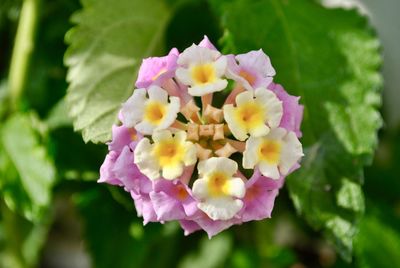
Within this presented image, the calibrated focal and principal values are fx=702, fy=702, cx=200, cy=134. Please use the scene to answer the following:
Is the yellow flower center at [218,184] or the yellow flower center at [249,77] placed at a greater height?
the yellow flower center at [249,77]

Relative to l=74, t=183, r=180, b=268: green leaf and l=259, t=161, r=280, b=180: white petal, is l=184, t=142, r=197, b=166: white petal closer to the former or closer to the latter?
l=259, t=161, r=280, b=180: white petal

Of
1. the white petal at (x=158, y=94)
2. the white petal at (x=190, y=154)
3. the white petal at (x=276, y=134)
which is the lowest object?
the white petal at (x=276, y=134)

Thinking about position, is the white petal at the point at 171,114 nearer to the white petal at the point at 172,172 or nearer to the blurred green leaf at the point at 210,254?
the white petal at the point at 172,172

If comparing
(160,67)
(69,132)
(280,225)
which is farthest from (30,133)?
(280,225)

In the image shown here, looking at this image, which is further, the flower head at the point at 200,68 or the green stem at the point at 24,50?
the green stem at the point at 24,50

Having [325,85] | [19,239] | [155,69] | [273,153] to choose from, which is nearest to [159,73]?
[155,69]

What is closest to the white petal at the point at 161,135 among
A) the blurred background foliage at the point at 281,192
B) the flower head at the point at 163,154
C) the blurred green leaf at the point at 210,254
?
the flower head at the point at 163,154

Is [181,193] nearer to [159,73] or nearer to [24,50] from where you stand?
[159,73]
